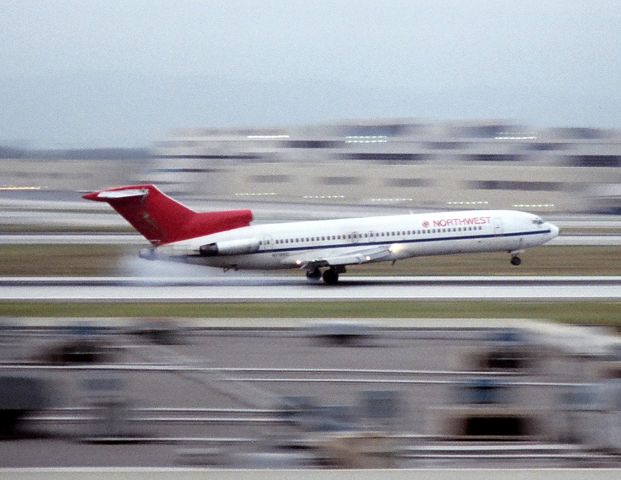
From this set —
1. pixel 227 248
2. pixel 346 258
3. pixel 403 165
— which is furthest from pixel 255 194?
pixel 346 258

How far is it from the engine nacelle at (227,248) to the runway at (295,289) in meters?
1.23

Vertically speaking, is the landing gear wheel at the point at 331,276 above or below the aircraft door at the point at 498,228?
below

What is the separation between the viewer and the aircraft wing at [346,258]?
4000 centimetres

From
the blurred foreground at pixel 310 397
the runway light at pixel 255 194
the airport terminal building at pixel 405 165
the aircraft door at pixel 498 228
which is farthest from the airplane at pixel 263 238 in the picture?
the runway light at pixel 255 194

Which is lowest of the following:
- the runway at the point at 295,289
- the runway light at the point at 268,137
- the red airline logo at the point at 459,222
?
the runway at the point at 295,289

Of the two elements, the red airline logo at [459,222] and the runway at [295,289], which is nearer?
the runway at [295,289]

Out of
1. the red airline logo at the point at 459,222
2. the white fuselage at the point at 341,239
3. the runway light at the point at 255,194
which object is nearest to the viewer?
the white fuselage at the point at 341,239

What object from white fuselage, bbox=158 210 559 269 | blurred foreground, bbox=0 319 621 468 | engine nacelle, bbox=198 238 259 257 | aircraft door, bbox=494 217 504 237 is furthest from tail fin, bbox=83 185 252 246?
blurred foreground, bbox=0 319 621 468

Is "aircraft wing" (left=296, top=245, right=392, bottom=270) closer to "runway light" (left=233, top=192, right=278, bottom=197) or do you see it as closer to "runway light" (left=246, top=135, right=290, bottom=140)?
"runway light" (left=233, top=192, right=278, bottom=197)

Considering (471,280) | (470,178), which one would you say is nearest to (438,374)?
(471,280)

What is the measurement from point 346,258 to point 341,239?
88 centimetres

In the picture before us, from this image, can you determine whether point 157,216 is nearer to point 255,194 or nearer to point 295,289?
point 295,289

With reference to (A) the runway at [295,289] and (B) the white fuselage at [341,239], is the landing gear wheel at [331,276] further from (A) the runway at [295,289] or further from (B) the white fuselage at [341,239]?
(B) the white fuselage at [341,239]

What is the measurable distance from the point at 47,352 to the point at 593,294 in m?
20.5
